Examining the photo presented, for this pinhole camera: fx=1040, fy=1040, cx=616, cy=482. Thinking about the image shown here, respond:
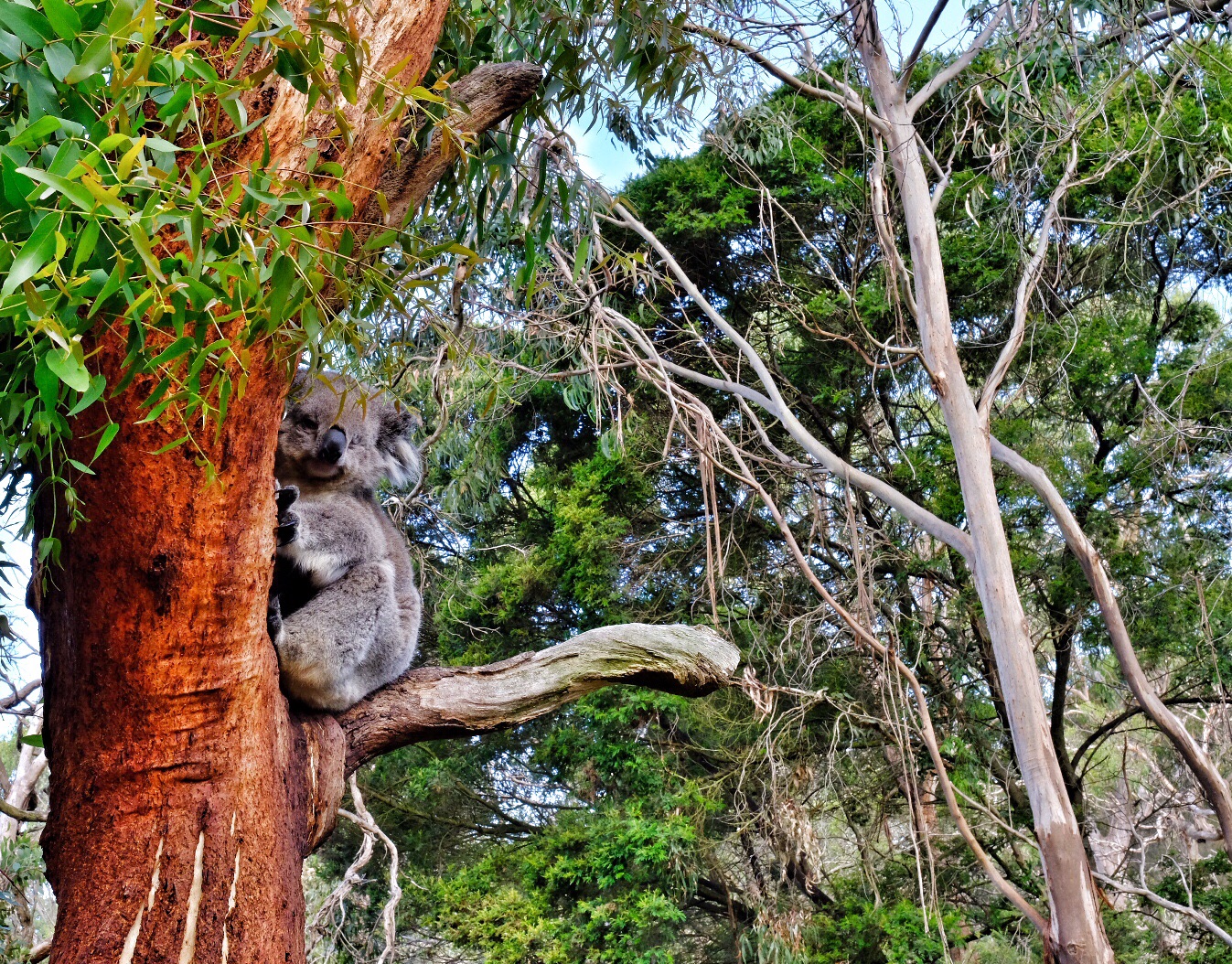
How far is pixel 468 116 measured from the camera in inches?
68.2

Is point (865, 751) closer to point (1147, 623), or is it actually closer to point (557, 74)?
point (1147, 623)

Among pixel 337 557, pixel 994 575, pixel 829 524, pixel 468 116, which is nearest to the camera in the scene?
pixel 468 116

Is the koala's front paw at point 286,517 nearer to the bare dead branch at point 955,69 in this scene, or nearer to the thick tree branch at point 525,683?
the thick tree branch at point 525,683

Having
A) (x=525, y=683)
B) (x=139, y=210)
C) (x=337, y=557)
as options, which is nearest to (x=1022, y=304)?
(x=525, y=683)

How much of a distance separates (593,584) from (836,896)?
271 centimetres

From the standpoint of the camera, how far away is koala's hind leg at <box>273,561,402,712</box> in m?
2.04

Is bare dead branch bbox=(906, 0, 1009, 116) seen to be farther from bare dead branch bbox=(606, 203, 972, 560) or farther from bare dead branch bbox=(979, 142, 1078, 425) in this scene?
bare dead branch bbox=(606, 203, 972, 560)

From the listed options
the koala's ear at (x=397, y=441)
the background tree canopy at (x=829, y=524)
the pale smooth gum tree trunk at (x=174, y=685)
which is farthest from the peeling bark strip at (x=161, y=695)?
the background tree canopy at (x=829, y=524)

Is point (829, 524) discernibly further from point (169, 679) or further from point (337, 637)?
point (169, 679)

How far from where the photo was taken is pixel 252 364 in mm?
1416

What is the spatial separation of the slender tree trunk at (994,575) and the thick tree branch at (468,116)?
3181 millimetres

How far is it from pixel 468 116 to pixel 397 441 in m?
1.07

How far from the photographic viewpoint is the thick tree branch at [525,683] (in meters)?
2.09

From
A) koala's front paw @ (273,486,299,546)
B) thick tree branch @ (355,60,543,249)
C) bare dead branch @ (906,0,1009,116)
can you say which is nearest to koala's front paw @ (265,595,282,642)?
koala's front paw @ (273,486,299,546)
